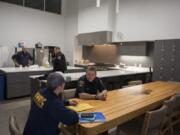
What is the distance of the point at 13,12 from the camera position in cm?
673

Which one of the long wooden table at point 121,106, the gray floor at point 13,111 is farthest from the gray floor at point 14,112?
the long wooden table at point 121,106

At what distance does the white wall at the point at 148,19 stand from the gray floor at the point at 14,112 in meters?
2.71

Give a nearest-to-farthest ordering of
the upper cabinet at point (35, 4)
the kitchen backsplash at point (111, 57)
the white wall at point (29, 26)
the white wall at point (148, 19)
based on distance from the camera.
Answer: the white wall at point (148, 19)
the kitchen backsplash at point (111, 57)
the white wall at point (29, 26)
the upper cabinet at point (35, 4)

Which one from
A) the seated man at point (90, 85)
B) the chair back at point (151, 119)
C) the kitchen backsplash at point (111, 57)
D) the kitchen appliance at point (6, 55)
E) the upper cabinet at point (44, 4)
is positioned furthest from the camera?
the upper cabinet at point (44, 4)

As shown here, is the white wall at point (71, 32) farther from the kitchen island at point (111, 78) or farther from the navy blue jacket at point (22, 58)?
the kitchen island at point (111, 78)

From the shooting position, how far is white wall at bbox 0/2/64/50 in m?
6.59

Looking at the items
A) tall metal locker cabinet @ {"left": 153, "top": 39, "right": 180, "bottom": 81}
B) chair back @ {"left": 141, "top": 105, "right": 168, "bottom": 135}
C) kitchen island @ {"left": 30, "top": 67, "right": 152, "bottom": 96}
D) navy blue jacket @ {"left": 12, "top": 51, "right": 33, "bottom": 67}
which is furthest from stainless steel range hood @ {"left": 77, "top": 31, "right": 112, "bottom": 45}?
chair back @ {"left": 141, "top": 105, "right": 168, "bottom": 135}

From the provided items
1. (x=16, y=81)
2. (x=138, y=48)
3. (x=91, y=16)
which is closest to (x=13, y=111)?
(x=16, y=81)

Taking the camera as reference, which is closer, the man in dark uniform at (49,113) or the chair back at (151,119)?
the man in dark uniform at (49,113)

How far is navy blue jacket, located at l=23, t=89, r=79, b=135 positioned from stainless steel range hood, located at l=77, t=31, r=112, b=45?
4.70 meters

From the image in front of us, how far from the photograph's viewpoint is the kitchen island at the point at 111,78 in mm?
3858

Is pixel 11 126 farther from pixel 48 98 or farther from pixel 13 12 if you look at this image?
pixel 13 12

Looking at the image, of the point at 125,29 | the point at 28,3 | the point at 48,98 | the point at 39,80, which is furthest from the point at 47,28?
the point at 48,98

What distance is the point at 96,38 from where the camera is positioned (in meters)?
6.50
